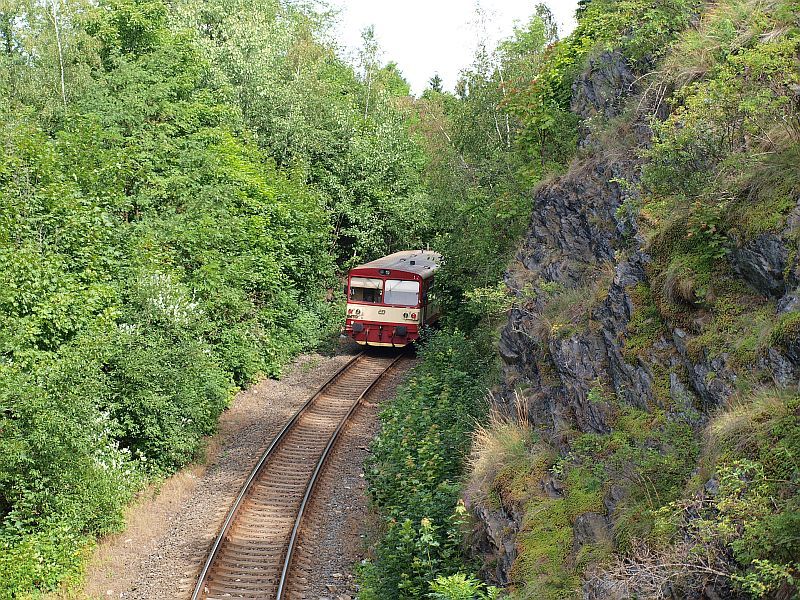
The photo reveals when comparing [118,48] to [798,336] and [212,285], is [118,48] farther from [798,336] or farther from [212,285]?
[798,336]

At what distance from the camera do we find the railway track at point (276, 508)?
37.5 ft

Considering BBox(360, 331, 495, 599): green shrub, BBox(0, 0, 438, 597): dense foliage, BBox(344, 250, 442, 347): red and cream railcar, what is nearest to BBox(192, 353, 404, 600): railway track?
BBox(360, 331, 495, 599): green shrub

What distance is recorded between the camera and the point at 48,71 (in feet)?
84.8

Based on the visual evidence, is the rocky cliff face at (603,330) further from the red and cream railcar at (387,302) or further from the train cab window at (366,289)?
the train cab window at (366,289)

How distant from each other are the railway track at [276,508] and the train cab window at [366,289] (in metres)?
3.69

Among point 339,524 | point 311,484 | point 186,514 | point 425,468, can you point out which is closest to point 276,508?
point 311,484

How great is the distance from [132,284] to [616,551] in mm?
12288

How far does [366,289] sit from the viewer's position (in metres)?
23.8

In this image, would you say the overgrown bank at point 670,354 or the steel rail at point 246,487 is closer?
the overgrown bank at point 670,354

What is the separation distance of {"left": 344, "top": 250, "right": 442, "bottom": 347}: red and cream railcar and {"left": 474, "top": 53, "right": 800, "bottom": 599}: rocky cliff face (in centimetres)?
973

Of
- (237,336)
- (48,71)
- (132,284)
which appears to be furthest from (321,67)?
(132,284)

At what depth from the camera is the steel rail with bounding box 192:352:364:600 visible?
11285 mm

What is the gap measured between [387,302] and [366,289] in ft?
2.60

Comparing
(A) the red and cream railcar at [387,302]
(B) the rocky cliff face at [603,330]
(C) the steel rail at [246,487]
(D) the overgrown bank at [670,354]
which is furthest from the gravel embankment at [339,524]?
(A) the red and cream railcar at [387,302]
